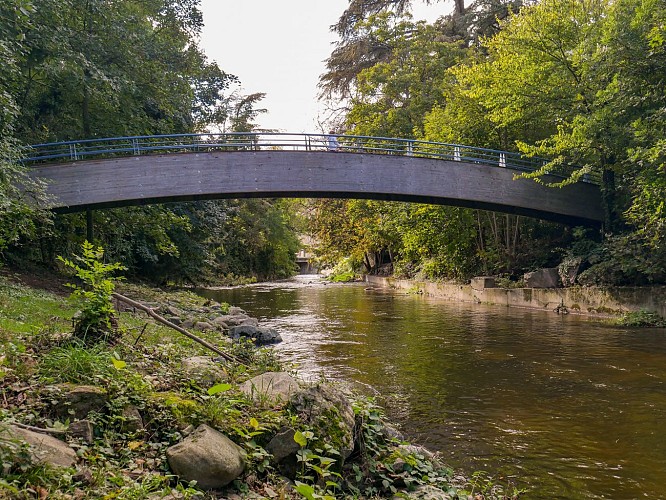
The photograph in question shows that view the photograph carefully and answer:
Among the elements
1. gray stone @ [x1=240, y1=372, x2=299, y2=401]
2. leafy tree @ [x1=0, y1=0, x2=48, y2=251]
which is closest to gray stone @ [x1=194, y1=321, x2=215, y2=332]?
leafy tree @ [x1=0, y1=0, x2=48, y2=251]

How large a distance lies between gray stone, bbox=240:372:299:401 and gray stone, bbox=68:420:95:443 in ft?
4.26

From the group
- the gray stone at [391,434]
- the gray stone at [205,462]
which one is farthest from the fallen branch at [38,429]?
the gray stone at [391,434]

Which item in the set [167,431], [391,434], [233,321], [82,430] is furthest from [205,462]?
[233,321]

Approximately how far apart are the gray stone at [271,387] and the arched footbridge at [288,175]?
10406 mm

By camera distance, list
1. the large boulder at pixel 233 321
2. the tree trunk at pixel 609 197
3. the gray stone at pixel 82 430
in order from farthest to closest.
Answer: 1. the tree trunk at pixel 609 197
2. the large boulder at pixel 233 321
3. the gray stone at pixel 82 430

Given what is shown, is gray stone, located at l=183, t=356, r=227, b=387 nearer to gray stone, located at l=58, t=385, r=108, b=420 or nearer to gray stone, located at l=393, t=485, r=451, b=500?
gray stone, located at l=58, t=385, r=108, b=420

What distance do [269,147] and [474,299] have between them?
10366 mm

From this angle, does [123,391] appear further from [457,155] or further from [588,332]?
[457,155]

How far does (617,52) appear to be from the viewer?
12398 mm

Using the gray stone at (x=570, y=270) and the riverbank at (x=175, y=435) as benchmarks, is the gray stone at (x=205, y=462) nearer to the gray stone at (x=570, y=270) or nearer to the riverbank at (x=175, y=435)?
the riverbank at (x=175, y=435)

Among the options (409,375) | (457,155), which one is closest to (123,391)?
(409,375)

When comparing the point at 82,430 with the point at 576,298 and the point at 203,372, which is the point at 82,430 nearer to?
the point at 203,372

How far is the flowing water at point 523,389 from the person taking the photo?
4615mm

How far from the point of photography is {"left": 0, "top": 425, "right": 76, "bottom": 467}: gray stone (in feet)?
9.16
